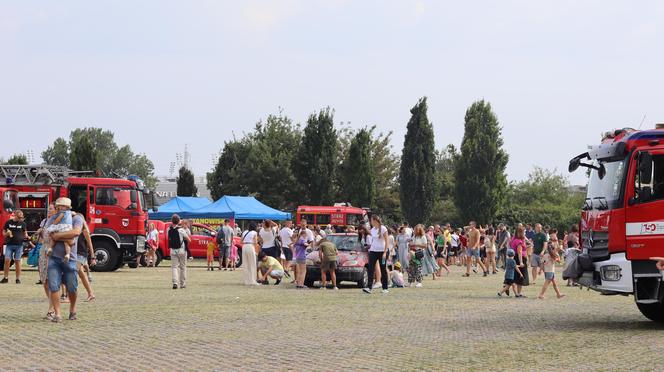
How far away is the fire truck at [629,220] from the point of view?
15.7m

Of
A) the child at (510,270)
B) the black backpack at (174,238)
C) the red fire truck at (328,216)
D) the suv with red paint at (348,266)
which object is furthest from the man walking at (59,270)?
the red fire truck at (328,216)

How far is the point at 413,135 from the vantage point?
258ft

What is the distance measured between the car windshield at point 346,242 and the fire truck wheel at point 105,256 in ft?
31.7

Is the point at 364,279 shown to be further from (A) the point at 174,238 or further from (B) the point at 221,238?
(B) the point at 221,238

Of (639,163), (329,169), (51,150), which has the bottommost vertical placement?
(639,163)

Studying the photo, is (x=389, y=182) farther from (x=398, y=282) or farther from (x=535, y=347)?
(x=535, y=347)

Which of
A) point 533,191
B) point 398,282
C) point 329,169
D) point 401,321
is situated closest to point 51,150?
point 533,191

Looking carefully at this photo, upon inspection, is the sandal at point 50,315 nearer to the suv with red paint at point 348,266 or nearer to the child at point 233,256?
the suv with red paint at point 348,266

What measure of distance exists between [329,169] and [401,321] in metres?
61.1

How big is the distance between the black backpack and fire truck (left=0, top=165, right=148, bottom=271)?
9.63 m

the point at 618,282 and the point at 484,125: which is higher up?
the point at 484,125

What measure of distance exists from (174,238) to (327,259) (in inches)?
146

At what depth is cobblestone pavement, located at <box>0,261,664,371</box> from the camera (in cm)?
1187

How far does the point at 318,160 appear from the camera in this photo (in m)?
78.2
